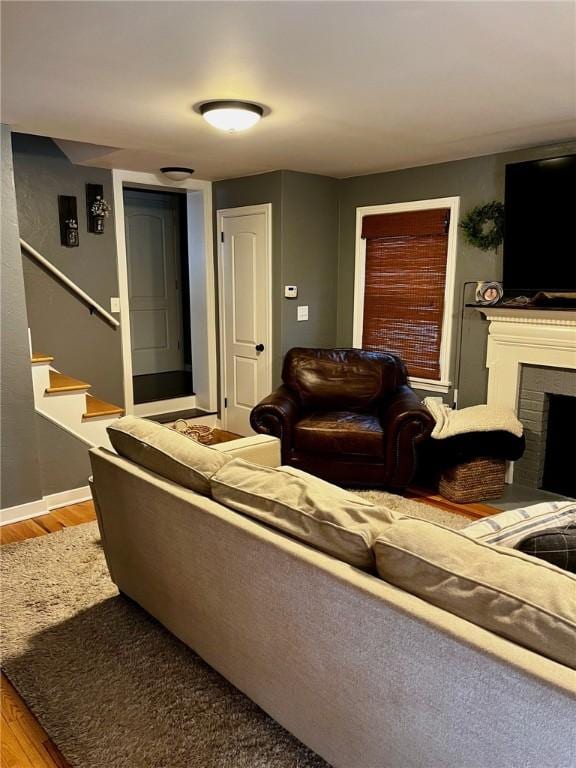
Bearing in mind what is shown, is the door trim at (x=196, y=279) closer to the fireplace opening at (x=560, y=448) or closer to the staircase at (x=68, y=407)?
the staircase at (x=68, y=407)

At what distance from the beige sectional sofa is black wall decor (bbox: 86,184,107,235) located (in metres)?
2.70

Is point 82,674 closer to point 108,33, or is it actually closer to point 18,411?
point 18,411

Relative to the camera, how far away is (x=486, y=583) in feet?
4.12

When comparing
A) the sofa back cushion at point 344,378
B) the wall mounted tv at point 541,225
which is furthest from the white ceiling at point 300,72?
the sofa back cushion at point 344,378

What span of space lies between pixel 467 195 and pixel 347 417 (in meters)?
1.84

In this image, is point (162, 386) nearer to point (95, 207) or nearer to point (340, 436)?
point (95, 207)

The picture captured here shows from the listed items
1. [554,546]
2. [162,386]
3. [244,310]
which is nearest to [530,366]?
[244,310]

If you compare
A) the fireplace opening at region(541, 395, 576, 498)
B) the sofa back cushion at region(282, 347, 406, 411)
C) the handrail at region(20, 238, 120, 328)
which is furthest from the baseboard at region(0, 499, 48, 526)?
the fireplace opening at region(541, 395, 576, 498)

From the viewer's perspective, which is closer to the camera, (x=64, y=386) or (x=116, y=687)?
(x=116, y=687)

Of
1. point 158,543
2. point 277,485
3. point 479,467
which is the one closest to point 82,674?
point 158,543

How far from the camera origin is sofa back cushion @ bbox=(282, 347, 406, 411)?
438cm

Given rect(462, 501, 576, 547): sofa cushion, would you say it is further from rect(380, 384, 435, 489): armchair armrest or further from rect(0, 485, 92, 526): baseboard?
rect(0, 485, 92, 526): baseboard

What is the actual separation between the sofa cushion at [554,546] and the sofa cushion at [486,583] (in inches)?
7.0

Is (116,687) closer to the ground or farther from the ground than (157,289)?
closer to the ground
